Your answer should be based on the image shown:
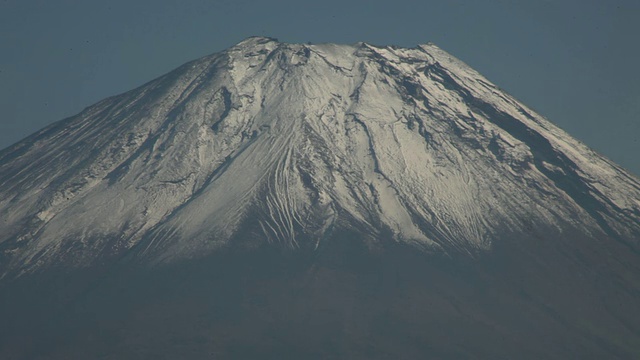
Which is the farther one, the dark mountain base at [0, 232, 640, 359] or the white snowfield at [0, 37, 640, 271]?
the white snowfield at [0, 37, 640, 271]

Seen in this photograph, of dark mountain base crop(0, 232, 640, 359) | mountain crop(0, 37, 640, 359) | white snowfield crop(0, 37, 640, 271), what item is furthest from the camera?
white snowfield crop(0, 37, 640, 271)

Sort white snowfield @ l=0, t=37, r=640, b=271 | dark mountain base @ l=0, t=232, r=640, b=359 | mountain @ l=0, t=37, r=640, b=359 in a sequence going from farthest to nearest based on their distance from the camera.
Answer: white snowfield @ l=0, t=37, r=640, b=271
mountain @ l=0, t=37, r=640, b=359
dark mountain base @ l=0, t=232, r=640, b=359

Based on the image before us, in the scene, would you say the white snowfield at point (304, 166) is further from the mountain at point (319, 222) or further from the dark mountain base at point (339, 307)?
the dark mountain base at point (339, 307)

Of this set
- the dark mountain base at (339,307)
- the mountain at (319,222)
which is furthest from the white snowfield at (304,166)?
the dark mountain base at (339,307)

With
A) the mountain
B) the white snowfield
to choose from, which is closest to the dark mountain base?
the mountain

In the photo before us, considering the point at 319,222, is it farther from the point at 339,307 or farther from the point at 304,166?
the point at 339,307

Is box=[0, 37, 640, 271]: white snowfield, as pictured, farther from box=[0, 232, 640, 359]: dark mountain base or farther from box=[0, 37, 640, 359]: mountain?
box=[0, 232, 640, 359]: dark mountain base

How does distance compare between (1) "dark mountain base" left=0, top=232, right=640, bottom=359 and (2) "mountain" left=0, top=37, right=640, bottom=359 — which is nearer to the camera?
(1) "dark mountain base" left=0, top=232, right=640, bottom=359
